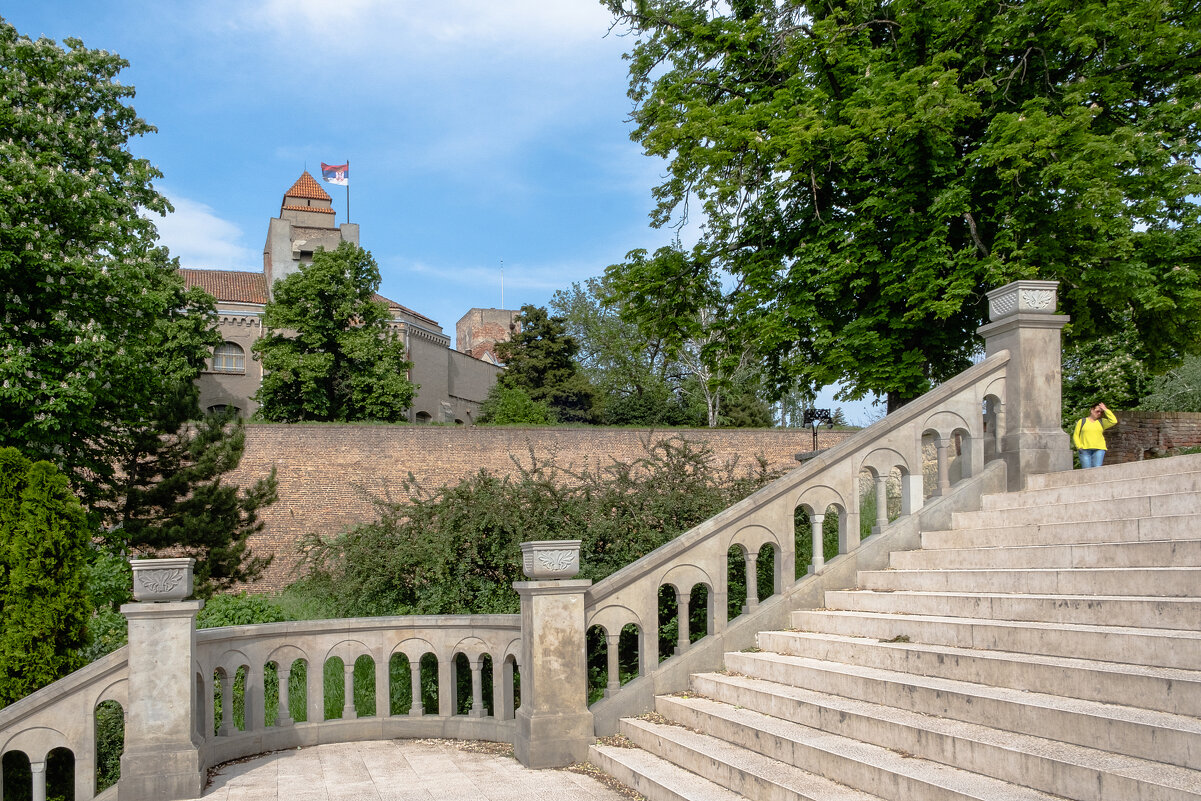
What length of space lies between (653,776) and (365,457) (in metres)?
21.4

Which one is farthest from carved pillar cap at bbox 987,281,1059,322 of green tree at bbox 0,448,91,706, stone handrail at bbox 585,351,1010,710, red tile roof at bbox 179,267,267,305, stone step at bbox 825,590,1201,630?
red tile roof at bbox 179,267,267,305

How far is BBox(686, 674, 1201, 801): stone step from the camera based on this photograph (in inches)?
135

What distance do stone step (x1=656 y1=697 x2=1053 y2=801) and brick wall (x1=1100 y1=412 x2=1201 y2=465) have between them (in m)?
15.6

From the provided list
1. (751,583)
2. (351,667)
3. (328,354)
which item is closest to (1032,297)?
(751,583)

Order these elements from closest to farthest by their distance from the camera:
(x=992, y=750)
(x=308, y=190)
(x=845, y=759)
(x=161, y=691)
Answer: (x=992, y=750), (x=845, y=759), (x=161, y=691), (x=308, y=190)

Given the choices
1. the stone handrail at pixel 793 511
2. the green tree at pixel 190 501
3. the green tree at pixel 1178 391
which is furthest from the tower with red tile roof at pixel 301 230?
the stone handrail at pixel 793 511

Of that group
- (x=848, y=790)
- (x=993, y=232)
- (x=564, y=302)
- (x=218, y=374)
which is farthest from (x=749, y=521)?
(x=564, y=302)

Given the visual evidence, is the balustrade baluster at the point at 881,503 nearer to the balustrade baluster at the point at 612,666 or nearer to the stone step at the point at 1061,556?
the stone step at the point at 1061,556

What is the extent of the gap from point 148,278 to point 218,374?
2585cm

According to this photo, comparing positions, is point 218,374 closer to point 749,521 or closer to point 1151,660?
point 749,521

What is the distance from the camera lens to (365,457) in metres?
25.8

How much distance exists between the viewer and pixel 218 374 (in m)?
44.1

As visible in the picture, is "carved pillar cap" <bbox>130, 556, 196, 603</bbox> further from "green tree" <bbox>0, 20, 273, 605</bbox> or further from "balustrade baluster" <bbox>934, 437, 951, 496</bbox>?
"green tree" <bbox>0, 20, 273, 605</bbox>

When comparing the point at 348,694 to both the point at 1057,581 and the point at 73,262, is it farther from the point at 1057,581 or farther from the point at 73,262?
the point at 73,262
